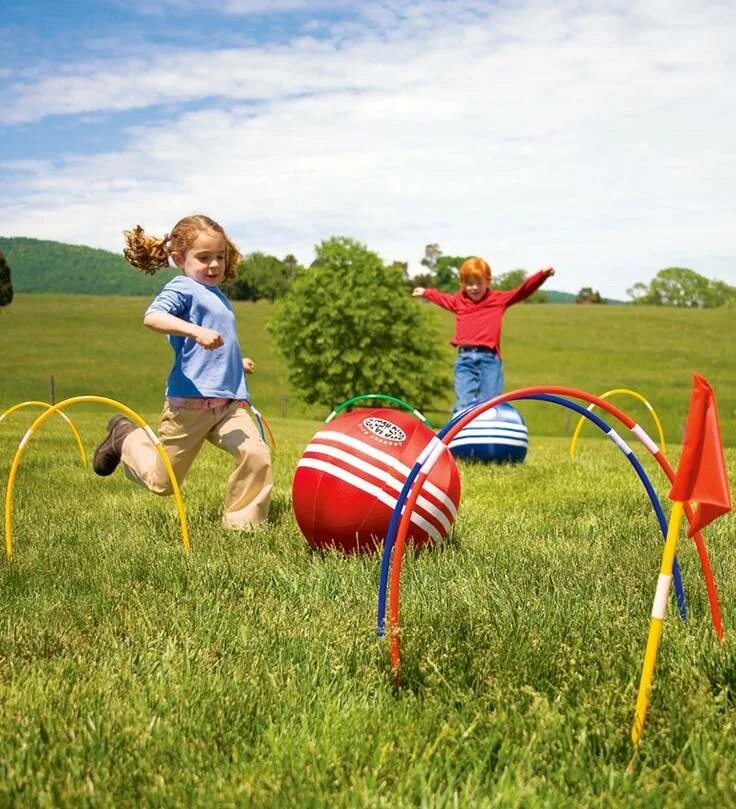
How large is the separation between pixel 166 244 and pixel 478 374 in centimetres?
612

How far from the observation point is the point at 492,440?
34.1ft

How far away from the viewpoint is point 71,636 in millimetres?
3781

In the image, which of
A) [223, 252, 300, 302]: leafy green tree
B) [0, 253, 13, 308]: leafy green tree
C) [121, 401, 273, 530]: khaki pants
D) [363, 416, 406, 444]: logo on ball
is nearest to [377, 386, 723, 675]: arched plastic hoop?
[363, 416, 406, 444]: logo on ball

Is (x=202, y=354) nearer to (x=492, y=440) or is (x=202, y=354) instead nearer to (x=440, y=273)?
(x=492, y=440)

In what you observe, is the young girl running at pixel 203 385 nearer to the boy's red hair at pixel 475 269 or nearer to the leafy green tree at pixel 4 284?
the boy's red hair at pixel 475 269

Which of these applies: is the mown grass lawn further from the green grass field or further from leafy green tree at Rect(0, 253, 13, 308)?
leafy green tree at Rect(0, 253, 13, 308)

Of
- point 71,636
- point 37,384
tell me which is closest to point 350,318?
point 37,384

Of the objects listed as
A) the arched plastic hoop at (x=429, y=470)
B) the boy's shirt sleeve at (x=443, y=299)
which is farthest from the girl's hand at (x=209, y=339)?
the boy's shirt sleeve at (x=443, y=299)

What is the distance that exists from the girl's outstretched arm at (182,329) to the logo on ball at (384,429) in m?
1.00

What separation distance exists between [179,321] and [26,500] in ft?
10.6

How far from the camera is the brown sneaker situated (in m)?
6.78

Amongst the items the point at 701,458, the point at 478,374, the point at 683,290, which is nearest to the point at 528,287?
the point at 478,374

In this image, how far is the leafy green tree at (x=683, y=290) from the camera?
131625 mm

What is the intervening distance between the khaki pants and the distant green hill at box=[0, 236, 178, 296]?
149 m
